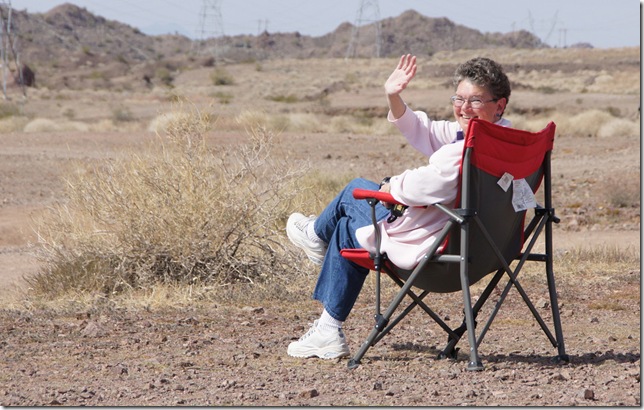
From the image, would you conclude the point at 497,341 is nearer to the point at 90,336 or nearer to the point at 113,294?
the point at 90,336

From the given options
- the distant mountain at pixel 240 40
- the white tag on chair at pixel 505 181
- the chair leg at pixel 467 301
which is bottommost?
the distant mountain at pixel 240 40

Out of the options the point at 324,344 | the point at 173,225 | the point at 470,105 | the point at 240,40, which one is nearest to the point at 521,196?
the point at 470,105

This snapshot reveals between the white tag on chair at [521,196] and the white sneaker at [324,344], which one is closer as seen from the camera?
the white tag on chair at [521,196]

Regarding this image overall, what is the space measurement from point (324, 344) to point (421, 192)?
1043 millimetres

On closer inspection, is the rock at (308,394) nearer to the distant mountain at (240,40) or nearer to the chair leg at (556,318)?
the chair leg at (556,318)

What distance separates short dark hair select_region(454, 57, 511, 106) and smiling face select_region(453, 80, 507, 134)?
21 millimetres

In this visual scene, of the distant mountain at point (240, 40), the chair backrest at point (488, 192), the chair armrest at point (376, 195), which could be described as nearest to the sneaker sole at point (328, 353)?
the chair backrest at point (488, 192)

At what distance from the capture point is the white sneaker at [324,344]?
16.8 feet

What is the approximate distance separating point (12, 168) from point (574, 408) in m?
15.6

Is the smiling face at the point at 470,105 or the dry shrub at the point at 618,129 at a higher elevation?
the smiling face at the point at 470,105

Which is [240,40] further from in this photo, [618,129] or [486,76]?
[486,76]

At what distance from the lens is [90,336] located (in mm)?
5855

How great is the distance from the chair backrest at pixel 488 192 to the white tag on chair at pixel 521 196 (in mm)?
19

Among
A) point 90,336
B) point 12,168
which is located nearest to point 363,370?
point 90,336
